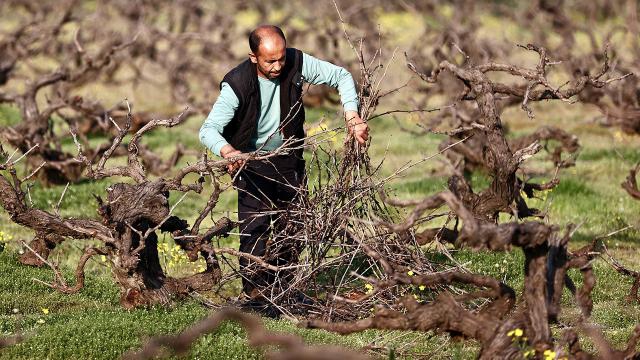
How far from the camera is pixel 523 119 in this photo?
20391mm

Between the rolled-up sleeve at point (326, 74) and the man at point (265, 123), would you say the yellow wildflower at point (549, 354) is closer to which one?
the man at point (265, 123)

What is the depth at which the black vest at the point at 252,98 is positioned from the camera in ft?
26.6

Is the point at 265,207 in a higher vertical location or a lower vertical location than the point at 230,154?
lower

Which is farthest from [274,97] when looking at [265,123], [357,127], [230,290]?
[230,290]

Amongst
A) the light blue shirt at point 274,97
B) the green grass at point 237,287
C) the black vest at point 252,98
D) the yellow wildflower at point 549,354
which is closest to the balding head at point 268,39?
the black vest at point 252,98

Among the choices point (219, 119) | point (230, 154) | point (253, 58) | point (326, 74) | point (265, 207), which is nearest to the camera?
point (230, 154)

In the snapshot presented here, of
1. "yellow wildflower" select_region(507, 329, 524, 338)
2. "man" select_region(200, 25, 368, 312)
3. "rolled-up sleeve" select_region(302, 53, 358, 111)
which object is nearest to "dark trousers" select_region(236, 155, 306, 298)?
"man" select_region(200, 25, 368, 312)

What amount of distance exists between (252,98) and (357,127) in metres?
0.80

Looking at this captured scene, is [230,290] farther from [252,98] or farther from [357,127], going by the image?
[357,127]

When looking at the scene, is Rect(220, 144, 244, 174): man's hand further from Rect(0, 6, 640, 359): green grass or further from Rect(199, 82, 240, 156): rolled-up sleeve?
Rect(0, 6, 640, 359): green grass

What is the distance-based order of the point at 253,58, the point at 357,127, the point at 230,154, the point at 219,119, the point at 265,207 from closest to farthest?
the point at 230,154, the point at 357,127, the point at 219,119, the point at 253,58, the point at 265,207

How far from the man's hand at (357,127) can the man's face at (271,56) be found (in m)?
0.55

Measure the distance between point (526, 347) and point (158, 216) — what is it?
2.81 metres

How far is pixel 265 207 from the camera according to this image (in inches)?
337
